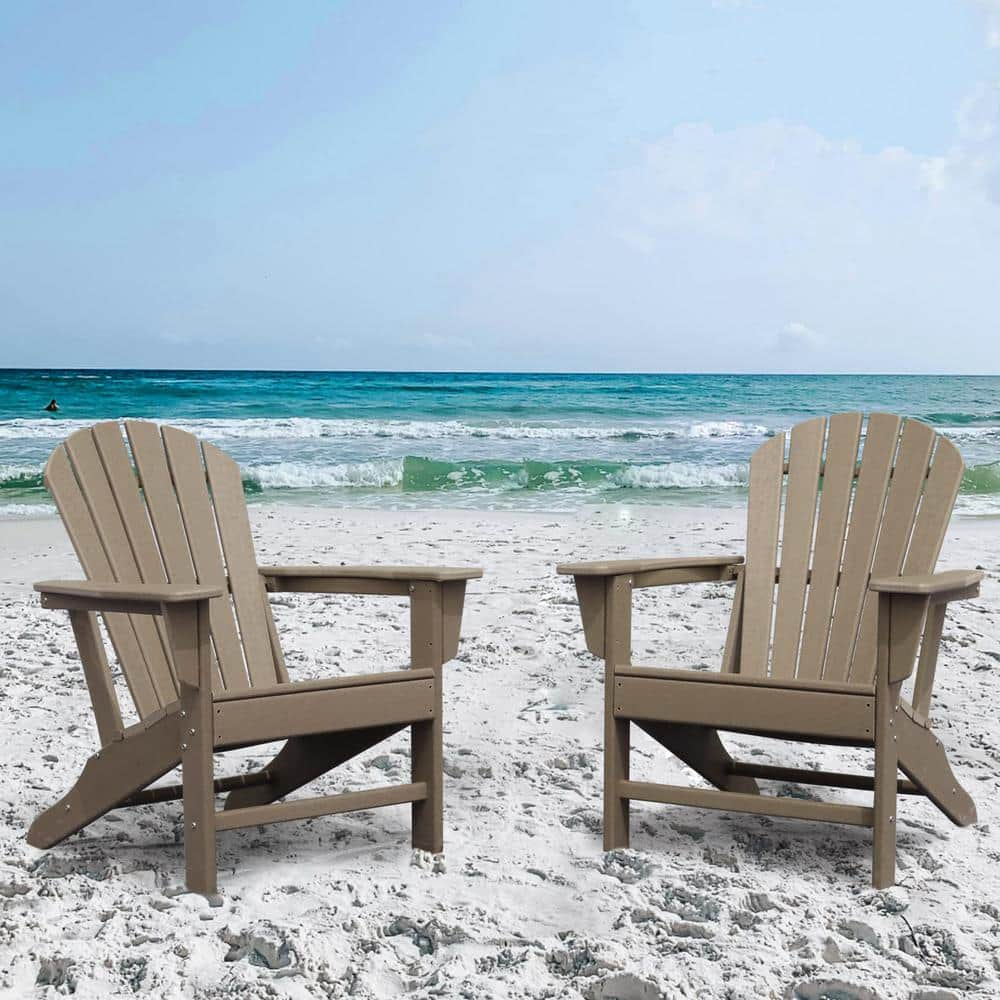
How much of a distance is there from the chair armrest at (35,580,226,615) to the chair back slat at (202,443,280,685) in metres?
0.50

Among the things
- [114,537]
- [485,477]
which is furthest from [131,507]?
[485,477]

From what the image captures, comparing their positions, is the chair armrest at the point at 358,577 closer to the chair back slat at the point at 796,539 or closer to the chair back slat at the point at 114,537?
the chair back slat at the point at 114,537

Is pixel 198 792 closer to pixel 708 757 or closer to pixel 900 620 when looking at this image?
pixel 708 757

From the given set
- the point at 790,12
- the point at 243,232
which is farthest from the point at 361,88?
the point at 243,232

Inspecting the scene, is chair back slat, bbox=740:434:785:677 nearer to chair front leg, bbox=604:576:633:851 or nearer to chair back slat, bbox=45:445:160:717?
chair front leg, bbox=604:576:633:851

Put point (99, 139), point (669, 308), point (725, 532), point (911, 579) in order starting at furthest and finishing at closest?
point (669, 308), point (99, 139), point (725, 532), point (911, 579)

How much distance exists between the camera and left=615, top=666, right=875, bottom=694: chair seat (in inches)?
81.4

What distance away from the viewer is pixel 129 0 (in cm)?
1457

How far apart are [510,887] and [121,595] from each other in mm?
949

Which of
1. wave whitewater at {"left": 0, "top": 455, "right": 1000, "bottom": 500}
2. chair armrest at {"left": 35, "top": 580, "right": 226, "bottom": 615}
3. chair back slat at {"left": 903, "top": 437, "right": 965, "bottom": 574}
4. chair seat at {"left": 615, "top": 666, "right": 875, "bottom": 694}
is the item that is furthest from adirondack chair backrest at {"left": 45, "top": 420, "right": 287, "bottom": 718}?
wave whitewater at {"left": 0, "top": 455, "right": 1000, "bottom": 500}

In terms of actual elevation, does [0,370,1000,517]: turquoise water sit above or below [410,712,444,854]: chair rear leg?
below

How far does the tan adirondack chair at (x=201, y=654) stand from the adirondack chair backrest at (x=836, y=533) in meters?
0.81

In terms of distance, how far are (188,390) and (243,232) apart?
3816 mm

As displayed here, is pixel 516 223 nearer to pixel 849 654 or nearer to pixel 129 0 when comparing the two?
pixel 129 0
